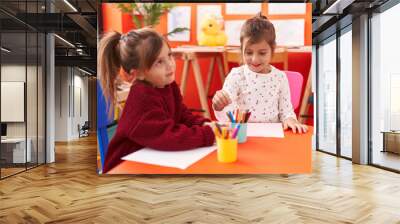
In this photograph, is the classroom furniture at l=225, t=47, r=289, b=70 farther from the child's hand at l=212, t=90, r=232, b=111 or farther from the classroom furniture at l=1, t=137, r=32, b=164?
the classroom furniture at l=1, t=137, r=32, b=164

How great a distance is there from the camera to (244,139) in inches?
93.9

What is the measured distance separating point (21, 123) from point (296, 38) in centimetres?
533

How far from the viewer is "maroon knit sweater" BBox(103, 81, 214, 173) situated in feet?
7.20

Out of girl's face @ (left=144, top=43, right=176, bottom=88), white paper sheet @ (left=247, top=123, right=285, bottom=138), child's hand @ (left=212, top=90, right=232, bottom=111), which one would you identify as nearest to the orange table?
white paper sheet @ (left=247, top=123, right=285, bottom=138)

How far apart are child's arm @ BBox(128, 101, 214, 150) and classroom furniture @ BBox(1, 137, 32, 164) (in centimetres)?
449

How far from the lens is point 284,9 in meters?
2.44

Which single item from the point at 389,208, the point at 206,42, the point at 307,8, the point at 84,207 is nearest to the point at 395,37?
the point at 389,208

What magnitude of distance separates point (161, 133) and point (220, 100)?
47 centimetres

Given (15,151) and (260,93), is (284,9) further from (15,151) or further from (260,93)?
(15,151)

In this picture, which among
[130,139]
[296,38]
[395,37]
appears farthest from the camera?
[395,37]

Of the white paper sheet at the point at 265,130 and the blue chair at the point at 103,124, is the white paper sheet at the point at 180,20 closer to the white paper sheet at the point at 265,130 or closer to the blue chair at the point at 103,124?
the blue chair at the point at 103,124

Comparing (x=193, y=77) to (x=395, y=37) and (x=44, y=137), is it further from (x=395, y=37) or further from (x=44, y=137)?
(x=44, y=137)

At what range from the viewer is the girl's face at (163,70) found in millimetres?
2264

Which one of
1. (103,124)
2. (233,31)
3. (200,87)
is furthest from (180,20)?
(103,124)
